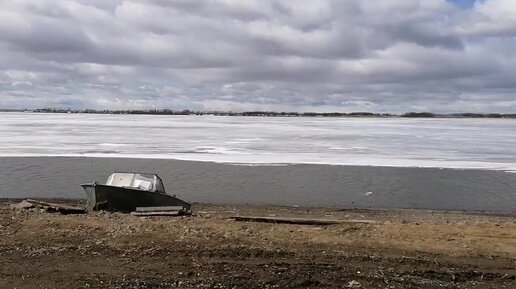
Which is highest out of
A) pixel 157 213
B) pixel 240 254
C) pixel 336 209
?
pixel 240 254

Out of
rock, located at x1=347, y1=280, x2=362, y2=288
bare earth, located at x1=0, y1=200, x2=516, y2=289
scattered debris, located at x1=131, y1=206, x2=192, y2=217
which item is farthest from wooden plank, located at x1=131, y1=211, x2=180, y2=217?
rock, located at x1=347, y1=280, x2=362, y2=288

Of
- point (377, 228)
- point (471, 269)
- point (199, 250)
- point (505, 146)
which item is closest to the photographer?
point (471, 269)

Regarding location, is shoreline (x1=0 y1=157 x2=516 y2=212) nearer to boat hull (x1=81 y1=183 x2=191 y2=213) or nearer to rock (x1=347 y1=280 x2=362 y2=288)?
boat hull (x1=81 y1=183 x2=191 y2=213)

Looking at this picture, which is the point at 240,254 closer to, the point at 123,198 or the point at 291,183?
the point at 123,198

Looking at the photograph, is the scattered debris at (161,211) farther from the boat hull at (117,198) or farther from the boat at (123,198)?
the boat hull at (117,198)

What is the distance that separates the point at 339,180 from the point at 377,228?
422 inches

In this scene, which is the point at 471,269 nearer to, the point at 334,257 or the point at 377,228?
the point at 334,257

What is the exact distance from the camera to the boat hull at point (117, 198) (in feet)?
37.2

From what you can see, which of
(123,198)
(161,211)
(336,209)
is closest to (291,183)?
(336,209)

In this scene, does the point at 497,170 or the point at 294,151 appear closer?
the point at 497,170

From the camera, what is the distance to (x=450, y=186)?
1938 cm

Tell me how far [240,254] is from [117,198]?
4.75 m

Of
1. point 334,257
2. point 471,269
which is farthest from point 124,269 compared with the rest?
point 471,269

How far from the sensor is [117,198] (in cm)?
1140
